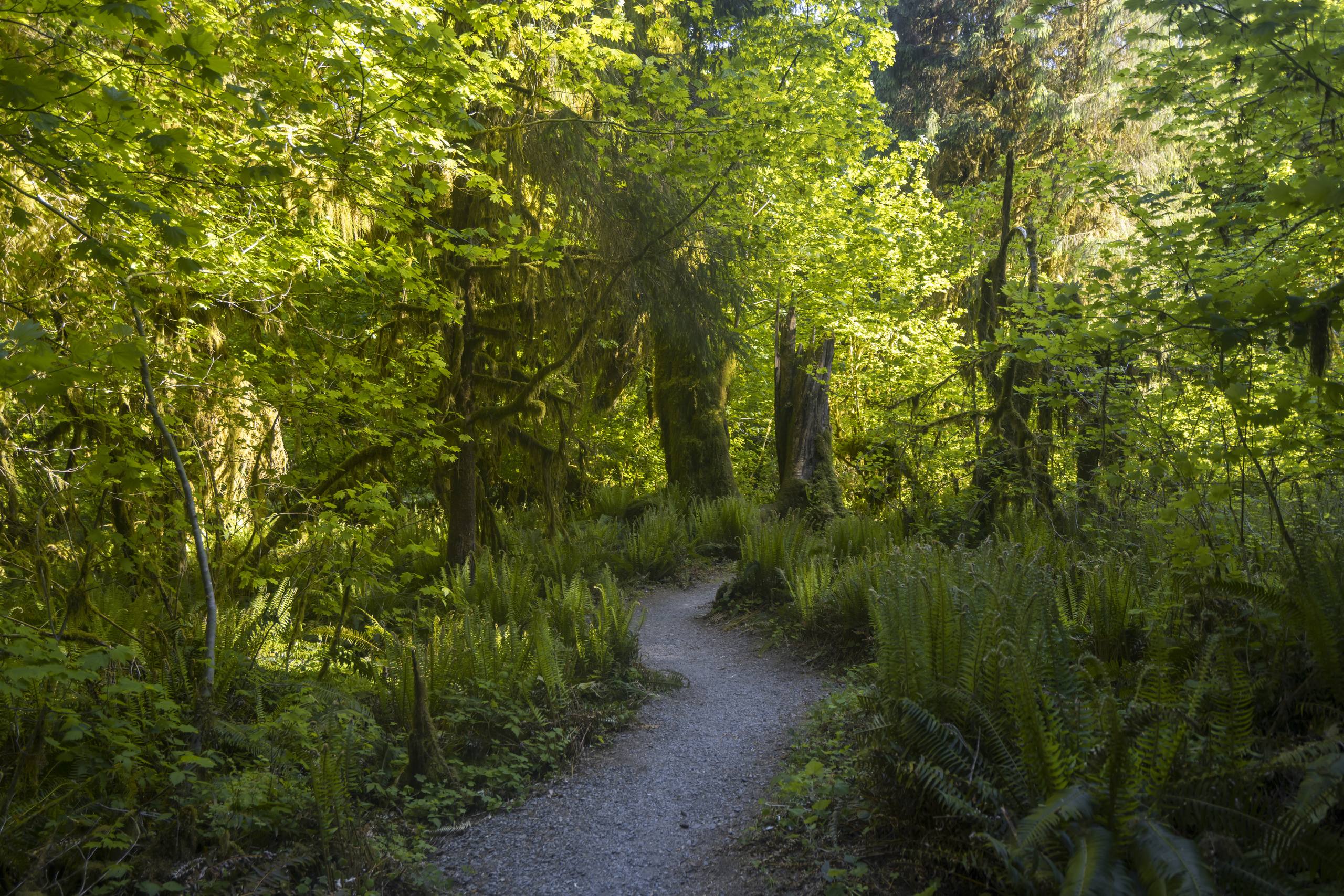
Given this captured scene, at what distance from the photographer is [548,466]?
8.38m

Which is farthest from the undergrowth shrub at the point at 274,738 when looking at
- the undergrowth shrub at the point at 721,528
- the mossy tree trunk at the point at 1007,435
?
the undergrowth shrub at the point at 721,528

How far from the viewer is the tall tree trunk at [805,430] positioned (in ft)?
35.6

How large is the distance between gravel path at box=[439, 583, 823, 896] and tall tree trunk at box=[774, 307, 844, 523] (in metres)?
4.93

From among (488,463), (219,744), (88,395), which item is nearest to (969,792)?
(219,744)

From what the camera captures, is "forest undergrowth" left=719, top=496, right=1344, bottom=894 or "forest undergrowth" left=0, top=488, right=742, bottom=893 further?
"forest undergrowth" left=0, top=488, right=742, bottom=893

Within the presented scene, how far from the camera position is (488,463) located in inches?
381

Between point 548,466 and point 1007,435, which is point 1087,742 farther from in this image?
point 1007,435

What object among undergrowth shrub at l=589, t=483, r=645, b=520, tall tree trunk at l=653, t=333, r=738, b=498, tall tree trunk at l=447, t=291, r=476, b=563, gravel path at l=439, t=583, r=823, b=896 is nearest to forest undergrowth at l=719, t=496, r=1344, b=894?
gravel path at l=439, t=583, r=823, b=896

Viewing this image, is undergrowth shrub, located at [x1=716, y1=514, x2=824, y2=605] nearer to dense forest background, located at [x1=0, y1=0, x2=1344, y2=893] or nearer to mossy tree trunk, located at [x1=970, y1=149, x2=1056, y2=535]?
dense forest background, located at [x1=0, y1=0, x2=1344, y2=893]

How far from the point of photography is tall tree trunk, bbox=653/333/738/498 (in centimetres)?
1206

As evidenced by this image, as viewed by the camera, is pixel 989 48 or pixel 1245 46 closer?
pixel 1245 46

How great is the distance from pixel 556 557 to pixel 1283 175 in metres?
7.19

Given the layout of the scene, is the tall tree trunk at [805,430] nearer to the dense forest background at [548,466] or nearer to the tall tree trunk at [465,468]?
the dense forest background at [548,466]

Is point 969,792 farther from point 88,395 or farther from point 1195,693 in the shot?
point 88,395
